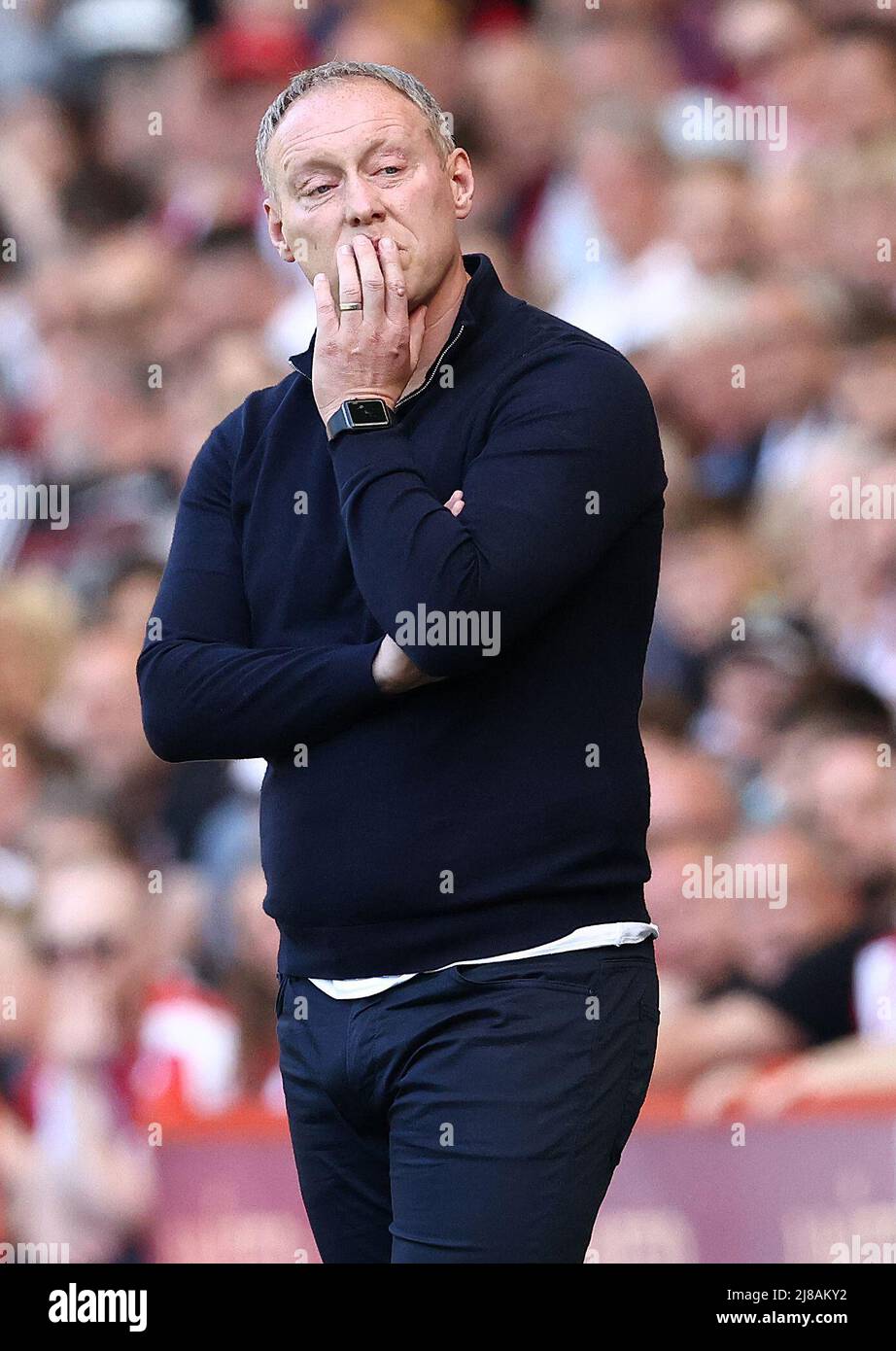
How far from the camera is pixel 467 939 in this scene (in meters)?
1.33

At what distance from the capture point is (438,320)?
1.51 meters

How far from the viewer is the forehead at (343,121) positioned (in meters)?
1.48

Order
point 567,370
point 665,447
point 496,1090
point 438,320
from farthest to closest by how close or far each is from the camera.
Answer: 1. point 665,447
2. point 438,320
3. point 567,370
4. point 496,1090

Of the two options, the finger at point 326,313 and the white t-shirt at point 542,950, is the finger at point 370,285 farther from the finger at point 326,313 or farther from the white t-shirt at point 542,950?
the white t-shirt at point 542,950

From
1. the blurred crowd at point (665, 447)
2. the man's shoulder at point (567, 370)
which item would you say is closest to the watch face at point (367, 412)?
the man's shoulder at point (567, 370)

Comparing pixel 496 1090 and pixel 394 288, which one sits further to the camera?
pixel 394 288

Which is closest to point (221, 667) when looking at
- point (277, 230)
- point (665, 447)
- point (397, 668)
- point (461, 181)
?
point (397, 668)

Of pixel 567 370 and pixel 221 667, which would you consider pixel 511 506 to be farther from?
pixel 221 667

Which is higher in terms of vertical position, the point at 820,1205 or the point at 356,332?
the point at 356,332

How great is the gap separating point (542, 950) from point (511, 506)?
13.9 inches

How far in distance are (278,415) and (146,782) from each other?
1.67 meters

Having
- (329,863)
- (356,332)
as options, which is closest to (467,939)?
(329,863)

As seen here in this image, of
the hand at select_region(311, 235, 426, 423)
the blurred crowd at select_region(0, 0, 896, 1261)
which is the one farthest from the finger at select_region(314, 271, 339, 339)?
the blurred crowd at select_region(0, 0, 896, 1261)

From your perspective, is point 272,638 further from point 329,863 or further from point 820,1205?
point 820,1205
